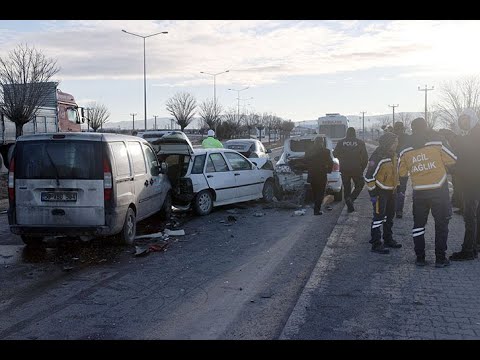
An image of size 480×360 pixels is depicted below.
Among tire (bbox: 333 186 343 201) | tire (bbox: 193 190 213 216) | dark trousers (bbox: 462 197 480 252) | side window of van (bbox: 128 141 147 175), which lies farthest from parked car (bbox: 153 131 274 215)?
dark trousers (bbox: 462 197 480 252)

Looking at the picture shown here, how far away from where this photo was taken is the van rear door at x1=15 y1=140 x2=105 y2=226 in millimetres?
7828

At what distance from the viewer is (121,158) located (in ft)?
28.0

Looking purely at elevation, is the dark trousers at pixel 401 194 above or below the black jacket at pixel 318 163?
below

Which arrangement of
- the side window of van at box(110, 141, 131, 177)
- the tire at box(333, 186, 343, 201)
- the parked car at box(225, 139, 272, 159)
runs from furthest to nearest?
the parked car at box(225, 139, 272, 159) < the tire at box(333, 186, 343, 201) < the side window of van at box(110, 141, 131, 177)

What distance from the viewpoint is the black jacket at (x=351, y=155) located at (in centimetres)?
1168

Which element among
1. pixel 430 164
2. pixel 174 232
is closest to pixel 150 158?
pixel 174 232

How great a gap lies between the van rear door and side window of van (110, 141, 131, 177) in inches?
14.6

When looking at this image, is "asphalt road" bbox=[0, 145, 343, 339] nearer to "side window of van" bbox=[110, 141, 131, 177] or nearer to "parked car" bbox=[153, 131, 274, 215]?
"side window of van" bbox=[110, 141, 131, 177]

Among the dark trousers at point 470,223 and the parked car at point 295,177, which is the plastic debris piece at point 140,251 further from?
the parked car at point 295,177

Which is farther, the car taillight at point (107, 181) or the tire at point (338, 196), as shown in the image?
the tire at point (338, 196)

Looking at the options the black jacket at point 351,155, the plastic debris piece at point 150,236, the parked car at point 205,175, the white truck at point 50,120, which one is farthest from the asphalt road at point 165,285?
the white truck at point 50,120

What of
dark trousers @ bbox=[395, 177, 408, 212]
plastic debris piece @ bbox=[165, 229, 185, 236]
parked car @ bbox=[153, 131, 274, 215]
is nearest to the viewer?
plastic debris piece @ bbox=[165, 229, 185, 236]

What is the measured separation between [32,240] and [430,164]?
629cm
